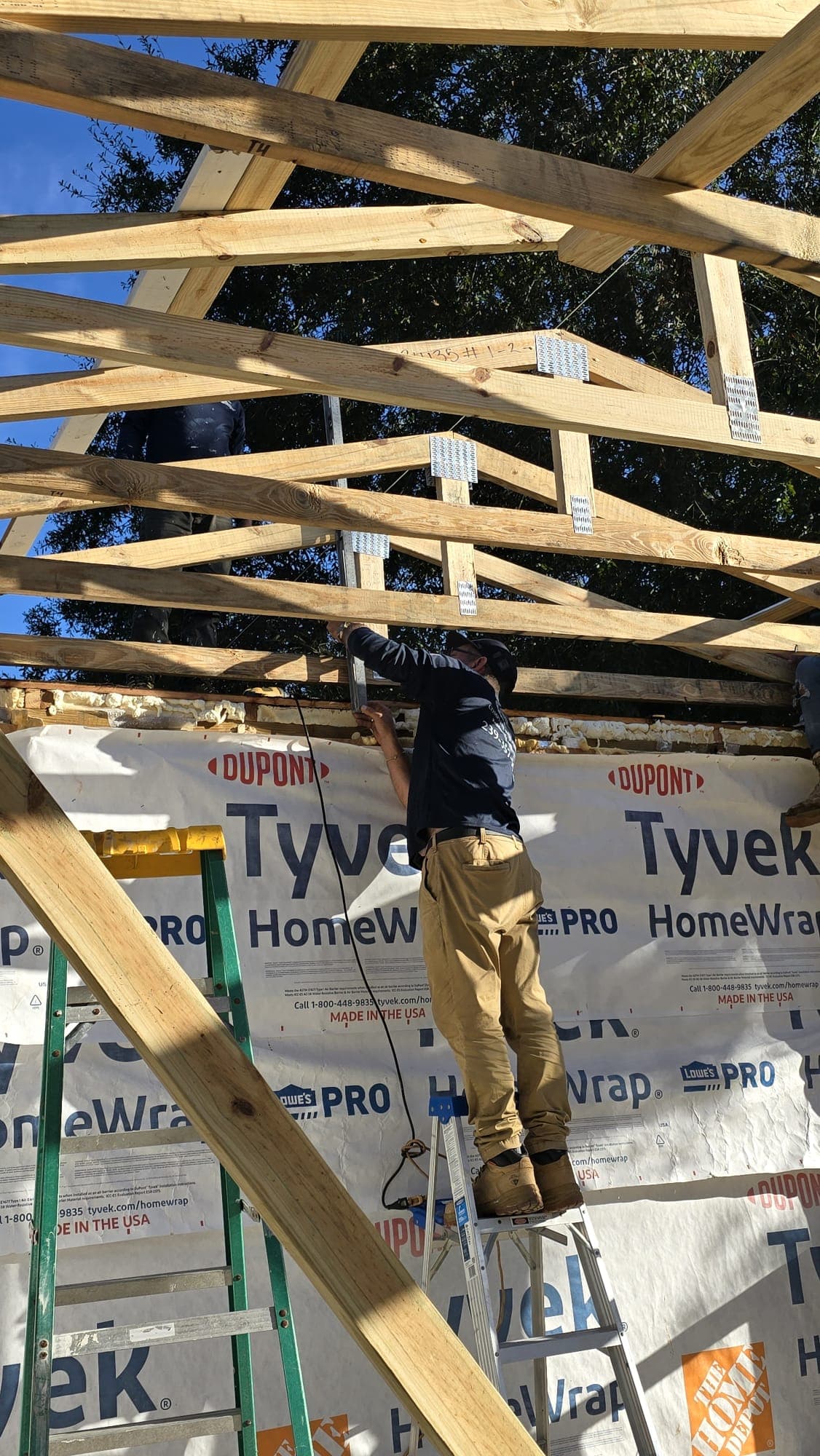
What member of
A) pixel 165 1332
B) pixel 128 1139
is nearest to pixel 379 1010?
pixel 128 1139

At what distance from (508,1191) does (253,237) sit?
2.40 m

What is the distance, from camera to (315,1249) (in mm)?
1303

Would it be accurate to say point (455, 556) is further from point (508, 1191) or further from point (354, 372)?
point (508, 1191)

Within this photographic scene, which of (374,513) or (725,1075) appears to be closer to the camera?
(374,513)

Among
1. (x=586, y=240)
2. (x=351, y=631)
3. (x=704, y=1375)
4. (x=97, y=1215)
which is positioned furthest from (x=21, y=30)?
(x=704, y=1375)

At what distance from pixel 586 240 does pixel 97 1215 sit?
2.92 metres

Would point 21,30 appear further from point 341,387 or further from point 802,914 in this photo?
point 802,914

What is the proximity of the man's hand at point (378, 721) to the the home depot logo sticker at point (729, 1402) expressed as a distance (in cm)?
241

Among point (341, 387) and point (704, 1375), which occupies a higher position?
point (341, 387)

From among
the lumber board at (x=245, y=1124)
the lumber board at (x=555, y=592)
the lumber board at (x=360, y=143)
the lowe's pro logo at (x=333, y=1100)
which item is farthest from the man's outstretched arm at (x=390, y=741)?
the lumber board at (x=245, y=1124)

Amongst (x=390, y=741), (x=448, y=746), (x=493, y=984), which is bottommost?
(x=493, y=984)

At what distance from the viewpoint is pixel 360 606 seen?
3.94 metres

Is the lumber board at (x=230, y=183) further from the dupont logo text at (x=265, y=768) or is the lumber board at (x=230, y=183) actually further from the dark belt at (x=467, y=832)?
the dark belt at (x=467, y=832)

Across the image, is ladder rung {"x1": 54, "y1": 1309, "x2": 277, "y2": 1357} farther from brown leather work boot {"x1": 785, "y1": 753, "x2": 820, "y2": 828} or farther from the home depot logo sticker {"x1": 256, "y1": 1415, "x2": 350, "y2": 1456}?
brown leather work boot {"x1": 785, "y1": 753, "x2": 820, "y2": 828}
